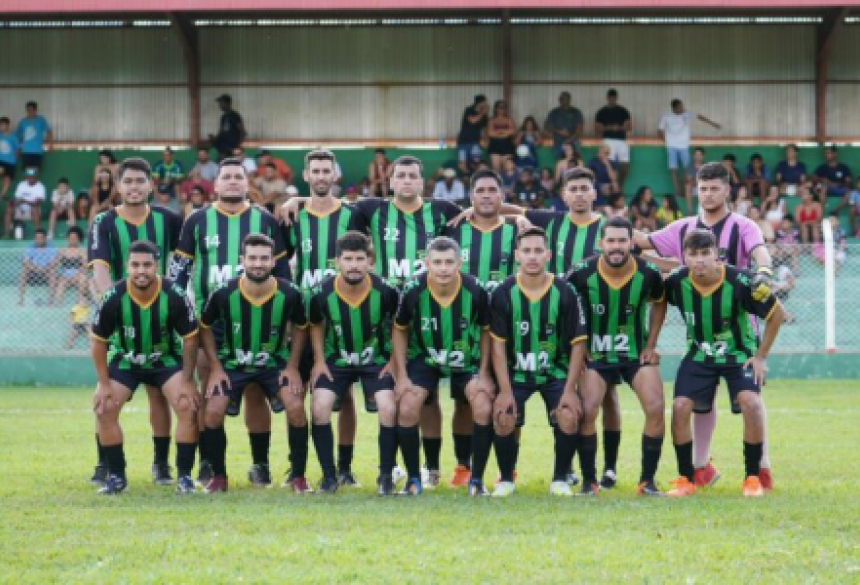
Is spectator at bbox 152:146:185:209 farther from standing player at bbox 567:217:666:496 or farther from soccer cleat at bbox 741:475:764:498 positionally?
soccer cleat at bbox 741:475:764:498

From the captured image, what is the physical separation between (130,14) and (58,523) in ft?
61.2

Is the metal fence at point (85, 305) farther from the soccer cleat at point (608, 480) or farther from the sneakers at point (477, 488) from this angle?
the sneakers at point (477, 488)

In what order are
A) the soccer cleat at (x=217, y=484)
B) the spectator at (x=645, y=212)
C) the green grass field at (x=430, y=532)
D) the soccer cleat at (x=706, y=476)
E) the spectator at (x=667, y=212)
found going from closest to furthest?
the green grass field at (x=430, y=532), the soccer cleat at (x=217, y=484), the soccer cleat at (x=706, y=476), the spectator at (x=645, y=212), the spectator at (x=667, y=212)

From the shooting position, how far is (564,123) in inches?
1024

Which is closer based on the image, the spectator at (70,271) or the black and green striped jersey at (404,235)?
the black and green striped jersey at (404,235)

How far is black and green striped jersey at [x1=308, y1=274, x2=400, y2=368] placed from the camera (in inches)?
395

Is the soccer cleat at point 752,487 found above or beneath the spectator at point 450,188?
beneath

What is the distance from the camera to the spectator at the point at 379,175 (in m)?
24.5

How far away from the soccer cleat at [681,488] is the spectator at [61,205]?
15.7 meters

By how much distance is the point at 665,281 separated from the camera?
995 centimetres

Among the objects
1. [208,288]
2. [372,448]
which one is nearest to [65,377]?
[372,448]

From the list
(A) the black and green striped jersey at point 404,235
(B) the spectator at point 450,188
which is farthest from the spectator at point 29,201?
(A) the black and green striped jersey at point 404,235

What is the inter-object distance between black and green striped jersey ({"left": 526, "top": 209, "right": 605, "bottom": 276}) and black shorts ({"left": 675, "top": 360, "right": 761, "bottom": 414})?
1120mm

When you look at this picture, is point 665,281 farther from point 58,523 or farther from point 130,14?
point 130,14
